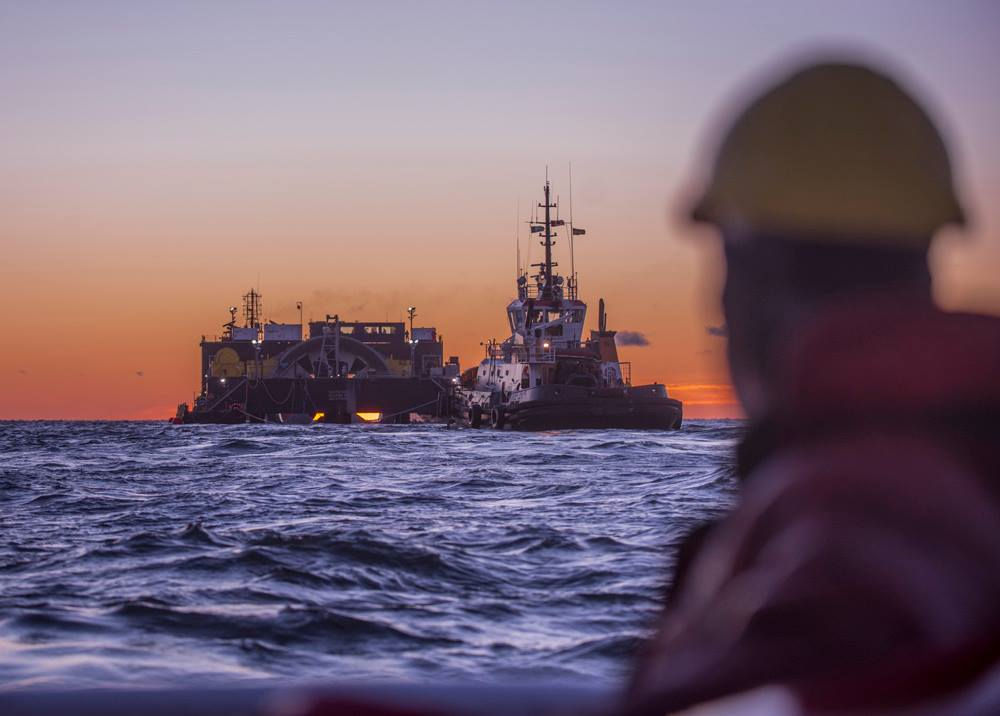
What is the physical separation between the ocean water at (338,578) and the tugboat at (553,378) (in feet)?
91.4

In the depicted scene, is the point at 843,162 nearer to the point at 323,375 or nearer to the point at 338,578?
the point at 338,578

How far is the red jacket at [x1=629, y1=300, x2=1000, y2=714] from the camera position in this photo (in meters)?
0.63

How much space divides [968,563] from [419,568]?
925 centimetres

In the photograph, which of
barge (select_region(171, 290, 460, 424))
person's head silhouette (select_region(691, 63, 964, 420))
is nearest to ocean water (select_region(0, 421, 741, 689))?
person's head silhouette (select_region(691, 63, 964, 420))

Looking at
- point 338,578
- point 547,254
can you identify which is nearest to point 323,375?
point 547,254

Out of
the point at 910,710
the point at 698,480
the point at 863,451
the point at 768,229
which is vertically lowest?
the point at 698,480

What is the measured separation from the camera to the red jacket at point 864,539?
0.63m

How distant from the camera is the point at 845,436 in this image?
72 centimetres

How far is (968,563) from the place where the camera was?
0.65m

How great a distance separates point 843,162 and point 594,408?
157 ft

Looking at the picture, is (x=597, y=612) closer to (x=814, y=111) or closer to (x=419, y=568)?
(x=419, y=568)

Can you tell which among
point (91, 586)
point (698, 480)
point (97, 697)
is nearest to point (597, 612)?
point (91, 586)

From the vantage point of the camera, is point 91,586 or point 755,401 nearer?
point 755,401

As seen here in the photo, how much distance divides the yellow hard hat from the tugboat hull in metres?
47.4
